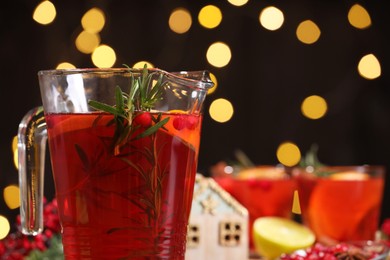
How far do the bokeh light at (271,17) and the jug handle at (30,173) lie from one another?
2059 millimetres

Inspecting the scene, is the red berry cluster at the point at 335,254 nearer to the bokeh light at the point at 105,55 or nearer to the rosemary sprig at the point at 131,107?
the rosemary sprig at the point at 131,107

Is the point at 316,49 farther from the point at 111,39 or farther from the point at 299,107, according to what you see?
the point at 111,39

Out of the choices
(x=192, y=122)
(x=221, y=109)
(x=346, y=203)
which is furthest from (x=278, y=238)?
(x=221, y=109)

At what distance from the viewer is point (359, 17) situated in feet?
8.97

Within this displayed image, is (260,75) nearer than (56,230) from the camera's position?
No

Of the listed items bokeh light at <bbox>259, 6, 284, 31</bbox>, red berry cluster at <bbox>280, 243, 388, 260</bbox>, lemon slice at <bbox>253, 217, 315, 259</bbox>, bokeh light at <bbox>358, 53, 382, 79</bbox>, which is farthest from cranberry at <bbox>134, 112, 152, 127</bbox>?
bokeh light at <bbox>358, 53, 382, 79</bbox>

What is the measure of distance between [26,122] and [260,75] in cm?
211

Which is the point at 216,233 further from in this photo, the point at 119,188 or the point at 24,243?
the point at 119,188

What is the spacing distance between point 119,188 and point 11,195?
82.0 inches

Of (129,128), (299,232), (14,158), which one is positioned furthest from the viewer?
(14,158)

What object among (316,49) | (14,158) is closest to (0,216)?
(14,158)

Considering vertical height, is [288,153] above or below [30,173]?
below

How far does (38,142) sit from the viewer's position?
0.76 m

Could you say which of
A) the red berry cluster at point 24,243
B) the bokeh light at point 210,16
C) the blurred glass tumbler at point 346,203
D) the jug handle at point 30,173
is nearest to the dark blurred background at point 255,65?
the bokeh light at point 210,16
